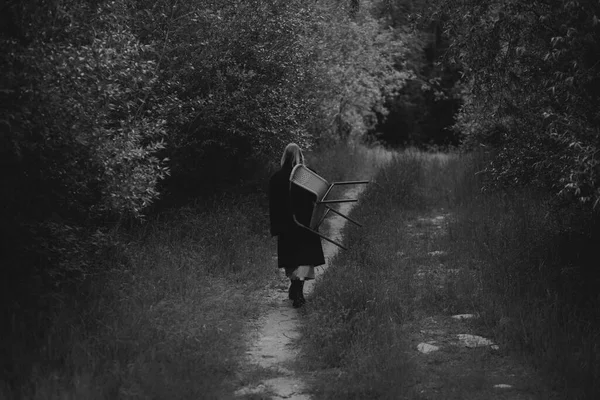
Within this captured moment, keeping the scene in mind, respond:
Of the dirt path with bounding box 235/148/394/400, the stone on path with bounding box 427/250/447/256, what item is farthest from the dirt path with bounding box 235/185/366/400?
the stone on path with bounding box 427/250/447/256

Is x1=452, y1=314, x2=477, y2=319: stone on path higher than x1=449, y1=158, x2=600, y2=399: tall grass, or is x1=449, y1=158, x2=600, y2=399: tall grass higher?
x1=449, y1=158, x2=600, y2=399: tall grass

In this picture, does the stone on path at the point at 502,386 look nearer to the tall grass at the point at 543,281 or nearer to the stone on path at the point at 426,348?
the tall grass at the point at 543,281

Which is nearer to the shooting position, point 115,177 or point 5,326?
point 5,326

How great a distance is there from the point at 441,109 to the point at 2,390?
35.3 metres

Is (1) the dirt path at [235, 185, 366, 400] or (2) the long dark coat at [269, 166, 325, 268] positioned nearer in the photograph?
(1) the dirt path at [235, 185, 366, 400]

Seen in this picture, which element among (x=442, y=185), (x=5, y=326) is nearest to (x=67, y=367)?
(x=5, y=326)

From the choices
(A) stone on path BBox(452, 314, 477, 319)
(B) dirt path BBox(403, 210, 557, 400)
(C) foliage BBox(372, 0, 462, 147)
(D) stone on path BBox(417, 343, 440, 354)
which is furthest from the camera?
(C) foliage BBox(372, 0, 462, 147)

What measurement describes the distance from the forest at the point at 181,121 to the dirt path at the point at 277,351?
68.5 inches

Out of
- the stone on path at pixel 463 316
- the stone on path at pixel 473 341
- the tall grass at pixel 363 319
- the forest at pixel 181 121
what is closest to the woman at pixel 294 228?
the tall grass at pixel 363 319

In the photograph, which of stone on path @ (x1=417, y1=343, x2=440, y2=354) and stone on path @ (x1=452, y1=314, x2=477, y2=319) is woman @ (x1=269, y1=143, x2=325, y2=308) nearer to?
stone on path @ (x1=452, y1=314, x2=477, y2=319)

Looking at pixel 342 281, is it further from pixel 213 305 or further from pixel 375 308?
pixel 213 305

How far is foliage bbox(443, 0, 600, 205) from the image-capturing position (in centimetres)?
804

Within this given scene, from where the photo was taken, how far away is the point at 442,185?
19.4 meters

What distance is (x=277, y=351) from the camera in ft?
27.8
